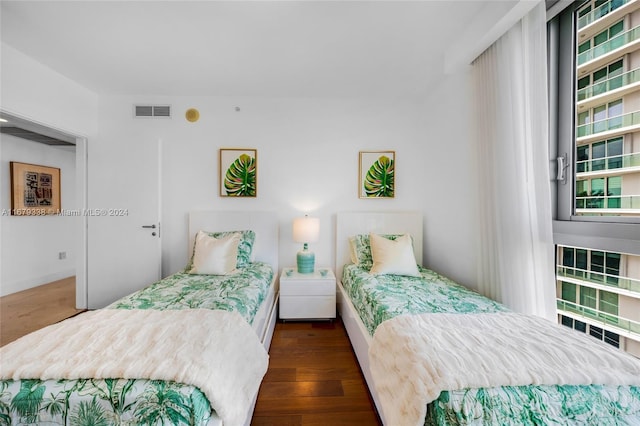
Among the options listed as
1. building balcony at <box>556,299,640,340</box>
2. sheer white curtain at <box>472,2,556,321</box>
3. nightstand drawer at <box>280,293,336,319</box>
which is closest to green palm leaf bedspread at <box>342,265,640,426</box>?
building balcony at <box>556,299,640,340</box>

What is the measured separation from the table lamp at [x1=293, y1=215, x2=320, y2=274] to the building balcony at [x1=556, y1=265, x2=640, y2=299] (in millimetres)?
1974

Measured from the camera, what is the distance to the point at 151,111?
295cm

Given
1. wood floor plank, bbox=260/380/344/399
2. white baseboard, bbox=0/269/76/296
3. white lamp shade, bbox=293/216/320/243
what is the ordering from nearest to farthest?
wood floor plank, bbox=260/380/344/399
white lamp shade, bbox=293/216/320/243
white baseboard, bbox=0/269/76/296

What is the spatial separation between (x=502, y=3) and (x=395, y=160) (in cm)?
167

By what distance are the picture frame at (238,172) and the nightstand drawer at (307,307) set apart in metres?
1.30

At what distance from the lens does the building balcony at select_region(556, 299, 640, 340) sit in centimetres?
130

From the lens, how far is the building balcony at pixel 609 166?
1309mm

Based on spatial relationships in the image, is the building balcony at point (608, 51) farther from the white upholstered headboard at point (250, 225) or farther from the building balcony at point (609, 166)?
the white upholstered headboard at point (250, 225)

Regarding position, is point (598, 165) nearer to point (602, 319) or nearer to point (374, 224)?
point (602, 319)

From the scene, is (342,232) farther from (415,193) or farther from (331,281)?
(415,193)

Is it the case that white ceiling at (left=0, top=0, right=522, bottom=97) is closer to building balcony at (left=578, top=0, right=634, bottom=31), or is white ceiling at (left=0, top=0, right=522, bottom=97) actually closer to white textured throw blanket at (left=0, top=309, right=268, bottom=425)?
building balcony at (left=578, top=0, right=634, bottom=31)

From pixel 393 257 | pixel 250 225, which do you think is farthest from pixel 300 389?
pixel 250 225

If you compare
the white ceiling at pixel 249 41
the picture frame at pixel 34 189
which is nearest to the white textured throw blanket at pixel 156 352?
the white ceiling at pixel 249 41

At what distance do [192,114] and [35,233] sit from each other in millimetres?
3172
